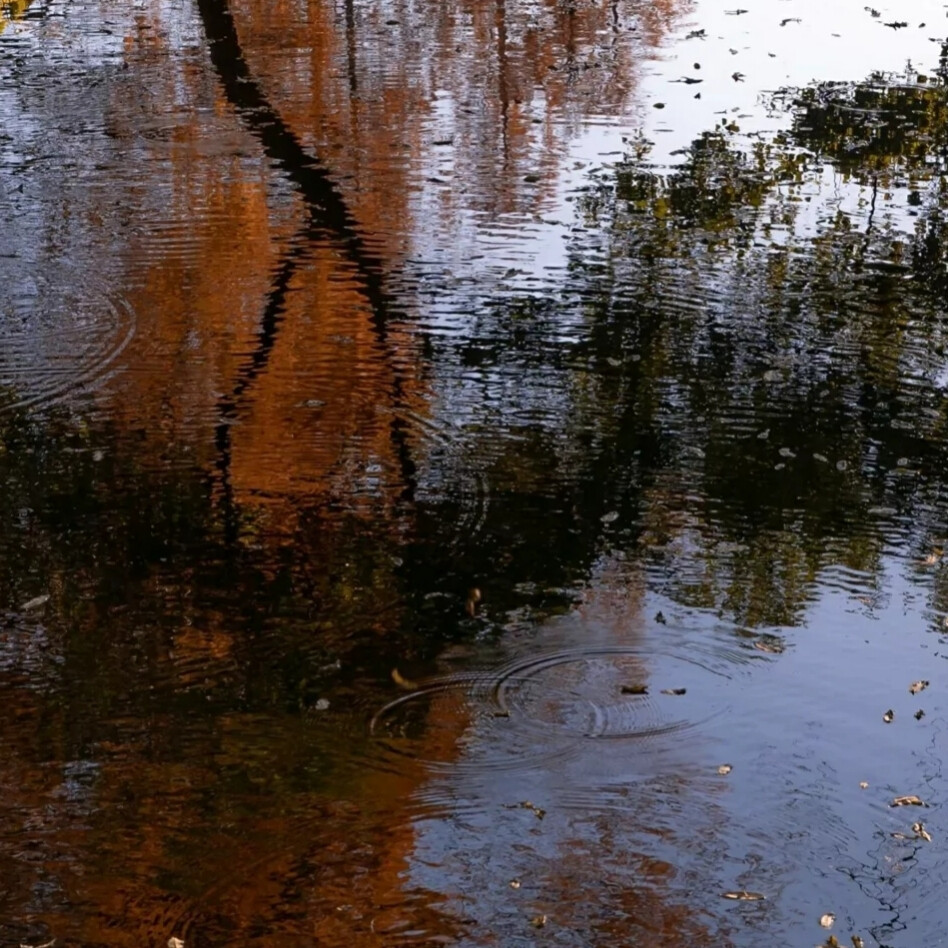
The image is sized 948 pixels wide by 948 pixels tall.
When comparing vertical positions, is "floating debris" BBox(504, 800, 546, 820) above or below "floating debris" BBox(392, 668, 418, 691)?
below

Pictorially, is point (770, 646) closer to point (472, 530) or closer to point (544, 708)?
point (544, 708)

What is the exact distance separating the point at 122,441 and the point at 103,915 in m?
3.56

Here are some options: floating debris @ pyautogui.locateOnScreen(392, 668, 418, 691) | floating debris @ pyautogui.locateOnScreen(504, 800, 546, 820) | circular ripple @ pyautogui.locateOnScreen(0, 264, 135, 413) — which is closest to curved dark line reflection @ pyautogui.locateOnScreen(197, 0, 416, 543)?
circular ripple @ pyautogui.locateOnScreen(0, 264, 135, 413)

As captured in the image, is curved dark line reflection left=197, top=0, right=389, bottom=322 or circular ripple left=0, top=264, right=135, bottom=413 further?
curved dark line reflection left=197, top=0, right=389, bottom=322

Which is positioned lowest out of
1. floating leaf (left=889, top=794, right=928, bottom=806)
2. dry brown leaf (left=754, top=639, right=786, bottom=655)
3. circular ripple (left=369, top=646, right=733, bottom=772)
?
floating leaf (left=889, top=794, right=928, bottom=806)

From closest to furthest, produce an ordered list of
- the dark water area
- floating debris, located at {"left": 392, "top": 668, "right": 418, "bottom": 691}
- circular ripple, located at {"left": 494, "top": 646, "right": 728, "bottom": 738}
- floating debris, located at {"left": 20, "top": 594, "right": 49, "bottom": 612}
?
the dark water area < circular ripple, located at {"left": 494, "top": 646, "right": 728, "bottom": 738} < floating debris, located at {"left": 392, "top": 668, "right": 418, "bottom": 691} < floating debris, located at {"left": 20, "top": 594, "right": 49, "bottom": 612}

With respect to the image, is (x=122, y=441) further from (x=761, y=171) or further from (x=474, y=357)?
(x=761, y=171)

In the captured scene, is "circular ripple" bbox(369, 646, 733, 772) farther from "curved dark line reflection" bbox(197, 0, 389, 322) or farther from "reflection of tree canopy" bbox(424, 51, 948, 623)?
"curved dark line reflection" bbox(197, 0, 389, 322)

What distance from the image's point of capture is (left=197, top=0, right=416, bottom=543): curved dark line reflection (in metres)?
7.62

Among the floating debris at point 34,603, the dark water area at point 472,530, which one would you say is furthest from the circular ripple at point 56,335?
the floating debris at point 34,603

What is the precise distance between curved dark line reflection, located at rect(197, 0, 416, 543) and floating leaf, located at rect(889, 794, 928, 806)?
2.91 m

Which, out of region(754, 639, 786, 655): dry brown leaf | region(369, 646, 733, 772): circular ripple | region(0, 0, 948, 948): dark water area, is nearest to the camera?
region(0, 0, 948, 948): dark water area

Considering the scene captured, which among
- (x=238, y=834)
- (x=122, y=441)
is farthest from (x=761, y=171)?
(x=238, y=834)

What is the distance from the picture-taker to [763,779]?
5270mm
